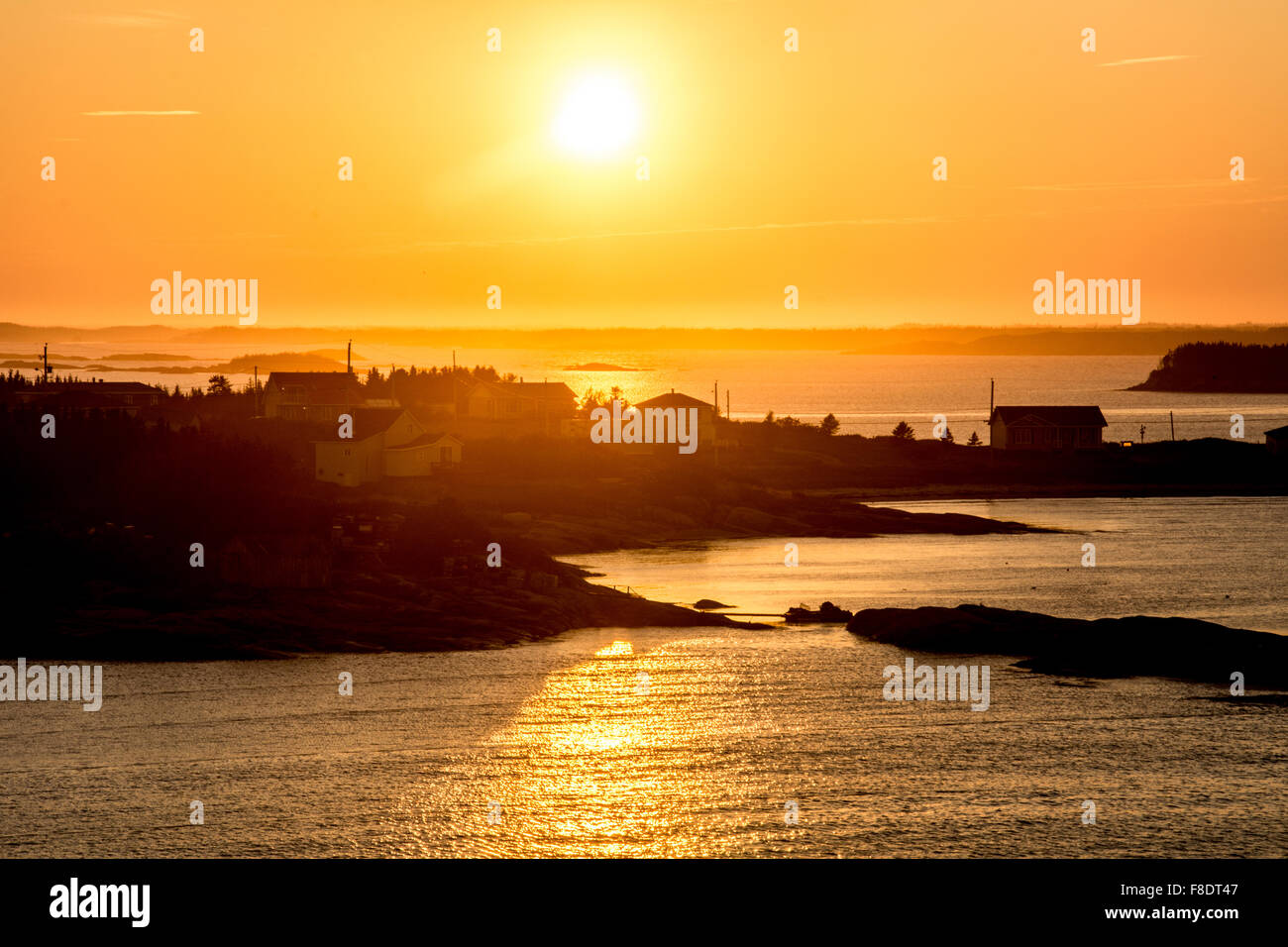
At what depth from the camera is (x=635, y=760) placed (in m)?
27.2

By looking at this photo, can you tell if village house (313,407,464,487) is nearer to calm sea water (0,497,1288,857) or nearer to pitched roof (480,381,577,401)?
pitched roof (480,381,577,401)

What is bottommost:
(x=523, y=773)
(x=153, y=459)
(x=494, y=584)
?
(x=523, y=773)

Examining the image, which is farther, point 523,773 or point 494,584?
point 494,584

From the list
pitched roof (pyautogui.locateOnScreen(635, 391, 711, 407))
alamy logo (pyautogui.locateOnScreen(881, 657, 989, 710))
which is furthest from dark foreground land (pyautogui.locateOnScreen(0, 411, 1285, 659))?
pitched roof (pyautogui.locateOnScreen(635, 391, 711, 407))

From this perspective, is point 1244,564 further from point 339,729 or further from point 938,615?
point 339,729

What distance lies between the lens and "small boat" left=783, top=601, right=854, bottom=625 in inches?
1704

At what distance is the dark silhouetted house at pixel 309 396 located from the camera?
87250mm

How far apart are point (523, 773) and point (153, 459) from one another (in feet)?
91.5

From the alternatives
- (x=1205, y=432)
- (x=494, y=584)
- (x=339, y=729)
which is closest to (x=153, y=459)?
(x=494, y=584)

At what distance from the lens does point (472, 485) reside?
70562mm

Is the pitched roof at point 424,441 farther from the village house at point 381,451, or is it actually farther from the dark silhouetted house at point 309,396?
the dark silhouetted house at point 309,396

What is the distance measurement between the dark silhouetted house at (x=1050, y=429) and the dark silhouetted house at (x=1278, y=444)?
15.5 metres
